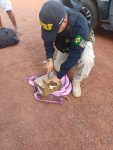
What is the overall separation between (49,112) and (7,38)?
148 centimetres

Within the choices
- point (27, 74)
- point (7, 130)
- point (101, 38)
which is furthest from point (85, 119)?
point (101, 38)

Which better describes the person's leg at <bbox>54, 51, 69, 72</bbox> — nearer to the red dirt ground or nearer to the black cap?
the red dirt ground

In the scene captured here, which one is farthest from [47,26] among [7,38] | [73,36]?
[7,38]

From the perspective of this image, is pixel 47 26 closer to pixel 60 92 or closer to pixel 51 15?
pixel 51 15

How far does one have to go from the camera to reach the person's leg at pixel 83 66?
2.64 m

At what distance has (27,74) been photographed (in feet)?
10.0

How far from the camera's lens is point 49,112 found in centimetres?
256

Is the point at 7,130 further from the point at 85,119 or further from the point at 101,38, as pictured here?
the point at 101,38

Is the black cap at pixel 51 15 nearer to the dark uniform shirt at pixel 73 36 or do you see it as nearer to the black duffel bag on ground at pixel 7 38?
the dark uniform shirt at pixel 73 36

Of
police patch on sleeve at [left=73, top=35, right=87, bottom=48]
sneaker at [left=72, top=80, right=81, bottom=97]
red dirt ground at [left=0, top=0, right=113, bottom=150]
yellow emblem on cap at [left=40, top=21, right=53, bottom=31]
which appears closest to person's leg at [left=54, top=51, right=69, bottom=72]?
red dirt ground at [left=0, top=0, right=113, bottom=150]

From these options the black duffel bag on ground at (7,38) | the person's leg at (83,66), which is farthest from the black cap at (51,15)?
the black duffel bag on ground at (7,38)

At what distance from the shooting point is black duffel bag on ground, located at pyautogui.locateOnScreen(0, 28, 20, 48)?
3546mm

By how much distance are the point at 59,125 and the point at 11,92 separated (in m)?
0.70

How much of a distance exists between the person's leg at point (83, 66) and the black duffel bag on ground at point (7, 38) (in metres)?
1.22
